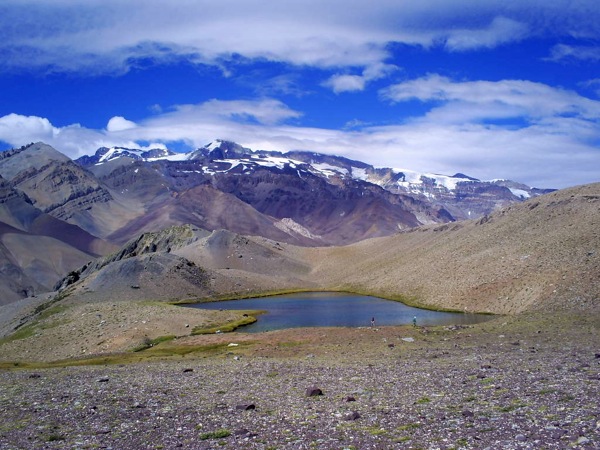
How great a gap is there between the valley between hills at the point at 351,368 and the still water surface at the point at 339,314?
448 centimetres

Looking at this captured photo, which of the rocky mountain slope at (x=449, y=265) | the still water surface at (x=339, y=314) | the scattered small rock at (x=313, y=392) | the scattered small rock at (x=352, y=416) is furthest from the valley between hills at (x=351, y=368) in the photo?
the still water surface at (x=339, y=314)

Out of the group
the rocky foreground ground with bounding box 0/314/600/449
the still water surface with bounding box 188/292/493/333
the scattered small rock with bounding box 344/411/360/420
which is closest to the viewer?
the rocky foreground ground with bounding box 0/314/600/449

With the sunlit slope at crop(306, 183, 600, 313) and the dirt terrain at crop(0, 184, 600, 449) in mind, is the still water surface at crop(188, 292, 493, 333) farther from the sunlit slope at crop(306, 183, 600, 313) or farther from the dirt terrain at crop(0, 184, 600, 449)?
the sunlit slope at crop(306, 183, 600, 313)

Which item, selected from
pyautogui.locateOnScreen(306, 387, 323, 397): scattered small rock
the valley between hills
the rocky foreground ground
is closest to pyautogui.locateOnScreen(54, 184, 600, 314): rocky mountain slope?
the valley between hills

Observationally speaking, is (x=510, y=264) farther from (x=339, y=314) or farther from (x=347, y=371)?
(x=347, y=371)

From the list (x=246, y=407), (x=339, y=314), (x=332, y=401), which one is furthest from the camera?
(x=339, y=314)

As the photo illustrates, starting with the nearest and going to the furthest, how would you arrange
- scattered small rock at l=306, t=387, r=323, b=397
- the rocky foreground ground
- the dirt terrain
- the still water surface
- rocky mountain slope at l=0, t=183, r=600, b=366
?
the rocky foreground ground, the dirt terrain, scattered small rock at l=306, t=387, r=323, b=397, rocky mountain slope at l=0, t=183, r=600, b=366, the still water surface

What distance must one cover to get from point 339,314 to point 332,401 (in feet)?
194

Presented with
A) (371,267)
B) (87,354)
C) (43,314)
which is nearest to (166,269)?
(43,314)

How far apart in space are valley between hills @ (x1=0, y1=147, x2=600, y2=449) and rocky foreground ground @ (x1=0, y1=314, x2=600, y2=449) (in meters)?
0.11

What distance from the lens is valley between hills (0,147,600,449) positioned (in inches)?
726

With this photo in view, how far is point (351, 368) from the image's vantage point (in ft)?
104

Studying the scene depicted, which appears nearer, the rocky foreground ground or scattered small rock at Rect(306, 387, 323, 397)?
the rocky foreground ground

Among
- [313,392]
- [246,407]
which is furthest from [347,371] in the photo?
[246,407]
